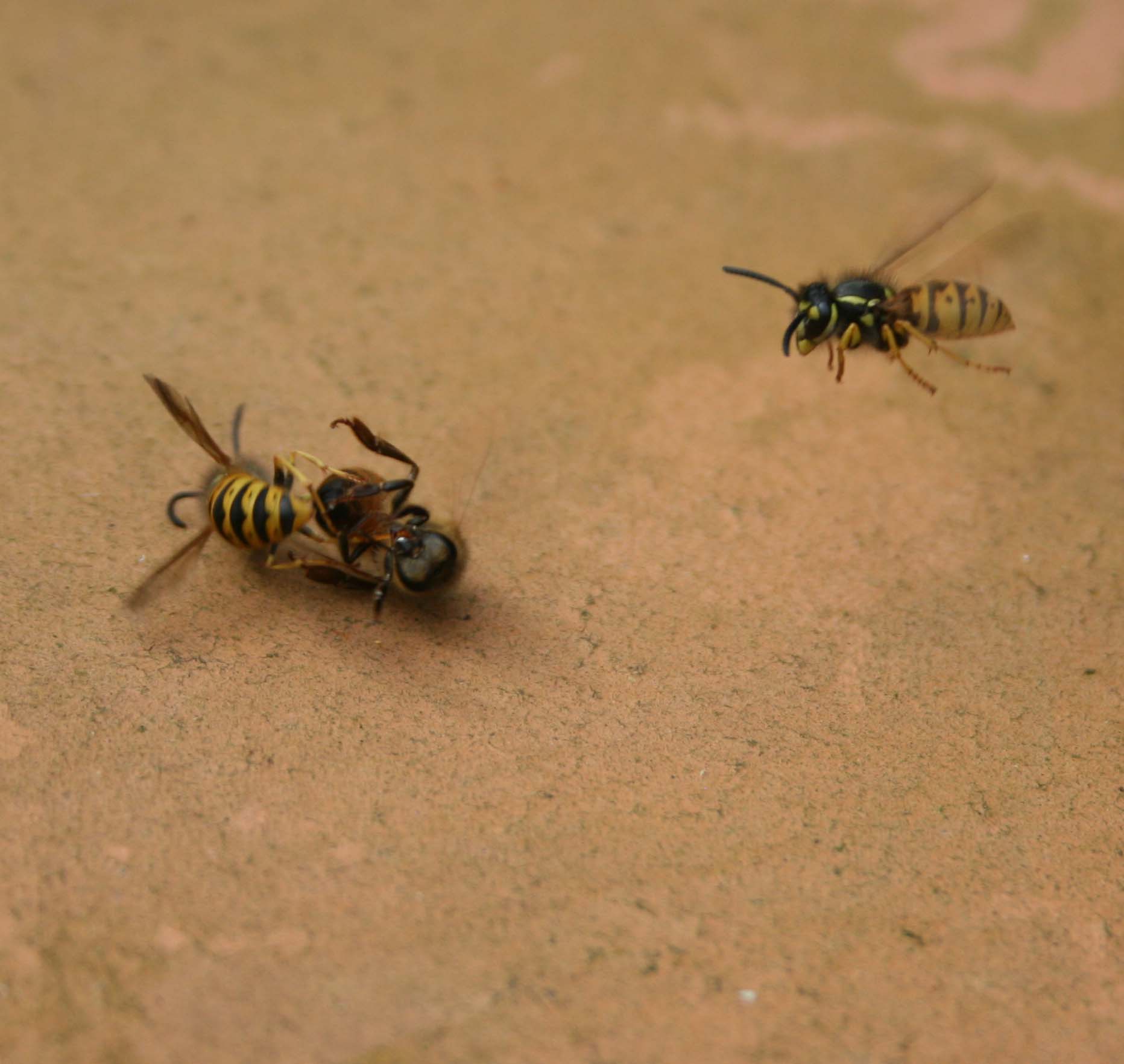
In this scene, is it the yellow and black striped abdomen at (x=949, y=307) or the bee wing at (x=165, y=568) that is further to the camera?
the yellow and black striped abdomen at (x=949, y=307)

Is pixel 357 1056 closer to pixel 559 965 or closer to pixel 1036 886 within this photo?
pixel 559 965

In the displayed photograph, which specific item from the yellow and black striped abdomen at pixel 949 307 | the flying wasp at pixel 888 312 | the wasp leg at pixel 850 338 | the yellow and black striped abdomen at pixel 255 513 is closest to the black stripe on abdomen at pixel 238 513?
the yellow and black striped abdomen at pixel 255 513

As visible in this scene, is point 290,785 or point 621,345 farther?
point 621,345

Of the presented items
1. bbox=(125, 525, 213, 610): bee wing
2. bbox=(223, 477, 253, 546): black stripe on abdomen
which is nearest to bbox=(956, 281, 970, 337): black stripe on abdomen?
bbox=(223, 477, 253, 546): black stripe on abdomen

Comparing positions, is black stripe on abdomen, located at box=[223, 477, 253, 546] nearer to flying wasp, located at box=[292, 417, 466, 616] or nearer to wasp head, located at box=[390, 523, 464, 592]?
flying wasp, located at box=[292, 417, 466, 616]

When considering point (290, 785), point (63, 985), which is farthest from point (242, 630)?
point (63, 985)

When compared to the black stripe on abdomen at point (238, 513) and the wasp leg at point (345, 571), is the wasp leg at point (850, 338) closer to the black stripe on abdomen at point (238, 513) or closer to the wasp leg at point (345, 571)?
the wasp leg at point (345, 571)

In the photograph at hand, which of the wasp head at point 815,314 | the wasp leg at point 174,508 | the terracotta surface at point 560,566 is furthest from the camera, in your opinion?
the wasp head at point 815,314

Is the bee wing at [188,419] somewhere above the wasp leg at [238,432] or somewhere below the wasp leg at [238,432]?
above

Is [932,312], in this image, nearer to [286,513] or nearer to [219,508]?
[286,513]
